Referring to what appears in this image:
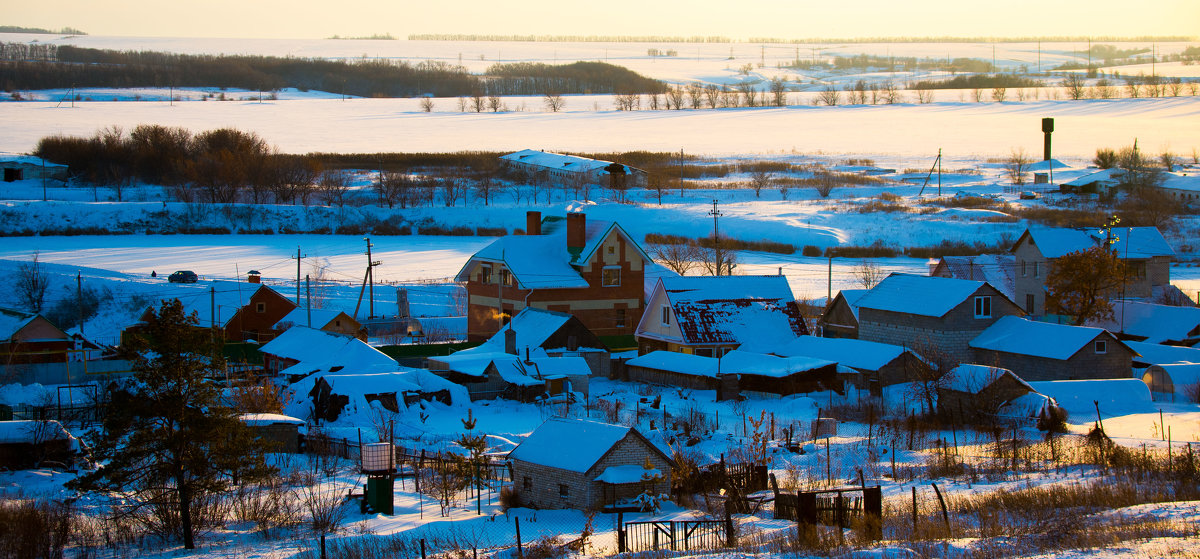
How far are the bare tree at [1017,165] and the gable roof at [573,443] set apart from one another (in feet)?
257

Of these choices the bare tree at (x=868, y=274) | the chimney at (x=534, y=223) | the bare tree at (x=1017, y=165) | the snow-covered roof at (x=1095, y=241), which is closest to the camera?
the snow-covered roof at (x=1095, y=241)

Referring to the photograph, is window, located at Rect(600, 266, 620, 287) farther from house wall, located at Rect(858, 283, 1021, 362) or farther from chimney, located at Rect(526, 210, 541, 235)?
house wall, located at Rect(858, 283, 1021, 362)

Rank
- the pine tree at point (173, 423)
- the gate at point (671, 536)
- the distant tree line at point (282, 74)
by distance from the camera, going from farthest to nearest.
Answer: the distant tree line at point (282, 74) < the pine tree at point (173, 423) < the gate at point (671, 536)

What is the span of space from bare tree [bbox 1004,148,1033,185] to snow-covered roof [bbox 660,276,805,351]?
59.0 m

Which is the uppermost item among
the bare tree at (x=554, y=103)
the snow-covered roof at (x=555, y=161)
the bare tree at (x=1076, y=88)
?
the bare tree at (x=1076, y=88)

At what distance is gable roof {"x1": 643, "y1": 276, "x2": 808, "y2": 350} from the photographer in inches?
1407

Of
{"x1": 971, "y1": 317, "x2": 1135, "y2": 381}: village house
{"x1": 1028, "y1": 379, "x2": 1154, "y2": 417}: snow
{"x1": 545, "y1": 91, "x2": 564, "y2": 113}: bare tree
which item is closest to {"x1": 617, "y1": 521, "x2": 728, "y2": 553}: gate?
{"x1": 1028, "y1": 379, "x2": 1154, "y2": 417}: snow

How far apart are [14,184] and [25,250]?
27.1 m

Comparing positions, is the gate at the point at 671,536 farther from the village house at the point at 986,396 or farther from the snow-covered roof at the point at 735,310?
the snow-covered roof at the point at 735,310

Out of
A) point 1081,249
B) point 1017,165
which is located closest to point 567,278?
point 1081,249

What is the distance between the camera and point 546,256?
41.4 metres

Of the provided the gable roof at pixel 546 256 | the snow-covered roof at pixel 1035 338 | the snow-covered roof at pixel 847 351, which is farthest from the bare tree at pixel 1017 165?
the snow-covered roof at pixel 847 351

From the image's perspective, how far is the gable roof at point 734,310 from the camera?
3575cm

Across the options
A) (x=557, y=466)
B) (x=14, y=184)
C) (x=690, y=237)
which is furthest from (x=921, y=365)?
(x=14, y=184)
